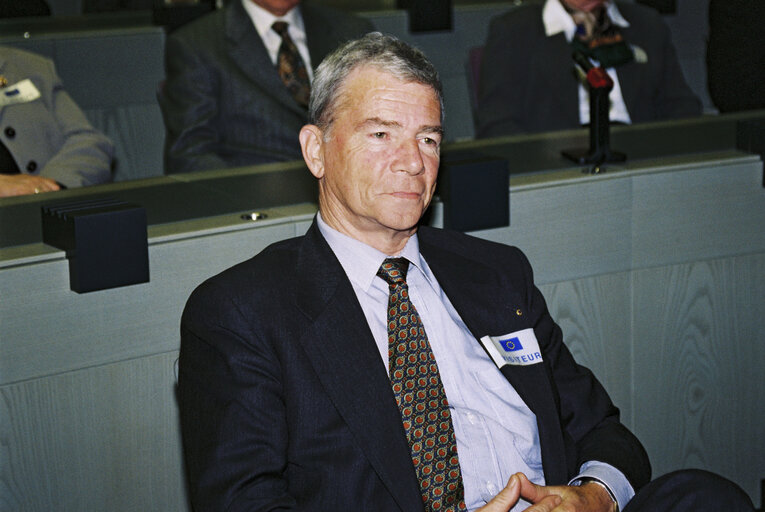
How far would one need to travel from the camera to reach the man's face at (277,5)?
126 inches

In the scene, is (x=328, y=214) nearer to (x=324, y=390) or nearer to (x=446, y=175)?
(x=324, y=390)

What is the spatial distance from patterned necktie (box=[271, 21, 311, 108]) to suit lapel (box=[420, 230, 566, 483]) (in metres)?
1.60

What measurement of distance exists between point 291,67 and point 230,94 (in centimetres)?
25

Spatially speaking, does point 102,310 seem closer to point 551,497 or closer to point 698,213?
point 551,497

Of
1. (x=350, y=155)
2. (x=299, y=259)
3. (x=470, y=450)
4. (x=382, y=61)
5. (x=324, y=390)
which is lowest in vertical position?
(x=470, y=450)

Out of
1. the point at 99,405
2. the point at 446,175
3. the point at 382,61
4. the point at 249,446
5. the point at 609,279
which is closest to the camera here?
the point at 249,446

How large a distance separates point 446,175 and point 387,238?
463 millimetres

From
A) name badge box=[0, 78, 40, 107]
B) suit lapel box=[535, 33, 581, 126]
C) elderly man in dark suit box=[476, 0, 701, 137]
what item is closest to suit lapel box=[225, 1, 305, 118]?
name badge box=[0, 78, 40, 107]

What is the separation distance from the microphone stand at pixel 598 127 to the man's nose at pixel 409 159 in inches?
32.9

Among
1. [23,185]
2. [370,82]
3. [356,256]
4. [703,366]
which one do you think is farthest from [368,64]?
[23,185]

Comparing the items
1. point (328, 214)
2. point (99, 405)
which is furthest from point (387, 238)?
point (99, 405)

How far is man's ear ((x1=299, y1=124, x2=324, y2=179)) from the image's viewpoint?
1625mm

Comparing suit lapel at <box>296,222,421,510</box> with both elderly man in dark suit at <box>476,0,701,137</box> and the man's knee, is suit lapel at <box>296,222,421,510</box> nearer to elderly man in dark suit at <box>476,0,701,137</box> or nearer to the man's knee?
the man's knee

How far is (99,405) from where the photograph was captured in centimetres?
174
